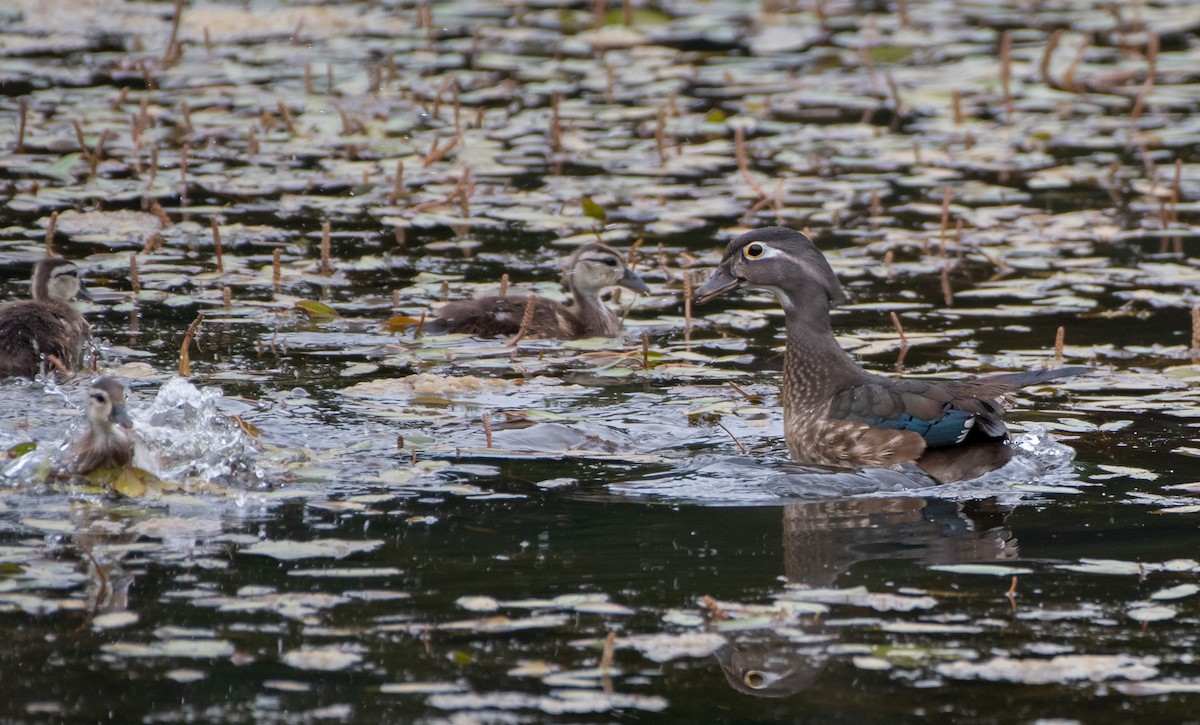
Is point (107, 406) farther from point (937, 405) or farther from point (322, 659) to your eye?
point (937, 405)

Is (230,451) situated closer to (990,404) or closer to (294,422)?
(294,422)

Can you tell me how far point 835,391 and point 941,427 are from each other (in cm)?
68

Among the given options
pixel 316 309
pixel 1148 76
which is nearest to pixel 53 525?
pixel 316 309

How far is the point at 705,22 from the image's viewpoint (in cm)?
2042

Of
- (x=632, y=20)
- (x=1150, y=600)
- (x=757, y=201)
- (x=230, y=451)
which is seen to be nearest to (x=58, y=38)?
(x=632, y=20)

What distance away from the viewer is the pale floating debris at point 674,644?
5.54 meters

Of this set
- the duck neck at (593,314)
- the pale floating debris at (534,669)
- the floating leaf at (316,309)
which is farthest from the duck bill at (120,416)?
the duck neck at (593,314)

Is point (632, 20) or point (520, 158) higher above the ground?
point (632, 20)

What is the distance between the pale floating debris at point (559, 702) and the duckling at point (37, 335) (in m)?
4.53

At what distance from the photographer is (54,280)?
9.91m

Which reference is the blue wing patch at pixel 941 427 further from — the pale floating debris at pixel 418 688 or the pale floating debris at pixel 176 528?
the pale floating debris at pixel 418 688

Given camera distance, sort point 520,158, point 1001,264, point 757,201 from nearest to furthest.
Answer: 1. point 1001,264
2. point 757,201
3. point 520,158

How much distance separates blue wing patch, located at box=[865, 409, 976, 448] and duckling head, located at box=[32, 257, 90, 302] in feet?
15.6

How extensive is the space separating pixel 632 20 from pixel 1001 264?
8.84 meters
